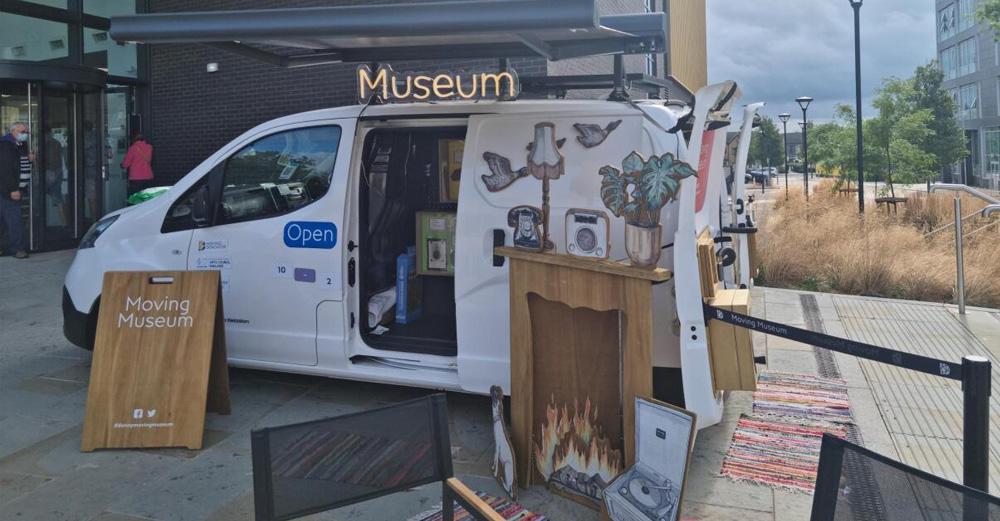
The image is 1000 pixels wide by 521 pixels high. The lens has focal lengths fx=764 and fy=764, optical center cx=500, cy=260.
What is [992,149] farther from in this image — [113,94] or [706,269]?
[706,269]

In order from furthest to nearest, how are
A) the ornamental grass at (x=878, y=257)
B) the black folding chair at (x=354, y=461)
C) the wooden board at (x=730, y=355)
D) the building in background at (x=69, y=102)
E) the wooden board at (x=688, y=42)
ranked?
the wooden board at (x=688, y=42), the building in background at (x=69, y=102), the ornamental grass at (x=878, y=257), the wooden board at (x=730, y=355), the black folding chair at (x=354, y=461)

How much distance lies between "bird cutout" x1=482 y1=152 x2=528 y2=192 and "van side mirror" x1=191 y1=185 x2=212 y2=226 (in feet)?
6.85

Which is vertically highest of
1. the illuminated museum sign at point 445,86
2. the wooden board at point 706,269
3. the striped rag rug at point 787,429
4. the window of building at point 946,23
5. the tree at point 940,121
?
the window of building at point 946,23

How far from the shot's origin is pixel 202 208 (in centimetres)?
530

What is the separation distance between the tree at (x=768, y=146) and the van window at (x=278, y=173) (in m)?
61.9

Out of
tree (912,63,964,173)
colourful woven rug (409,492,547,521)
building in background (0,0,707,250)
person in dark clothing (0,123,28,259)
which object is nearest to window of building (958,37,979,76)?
tree (912,63,964,173)

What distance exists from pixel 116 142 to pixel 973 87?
58577mm

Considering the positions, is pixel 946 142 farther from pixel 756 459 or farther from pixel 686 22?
pixel 756 459

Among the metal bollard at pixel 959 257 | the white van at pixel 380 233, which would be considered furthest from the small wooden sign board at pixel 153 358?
the metal bollard at pixel 959 257

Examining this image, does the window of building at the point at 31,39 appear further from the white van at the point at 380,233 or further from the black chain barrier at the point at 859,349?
the black chain barrier at the point at 859,349

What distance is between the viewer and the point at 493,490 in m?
3.96

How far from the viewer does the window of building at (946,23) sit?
57.5 metres

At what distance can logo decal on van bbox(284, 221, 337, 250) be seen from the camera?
16.2 feet

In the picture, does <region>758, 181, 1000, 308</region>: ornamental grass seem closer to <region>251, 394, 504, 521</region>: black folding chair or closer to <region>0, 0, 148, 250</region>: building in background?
<region>251, 394, 504, 521</region>: black folding chair
